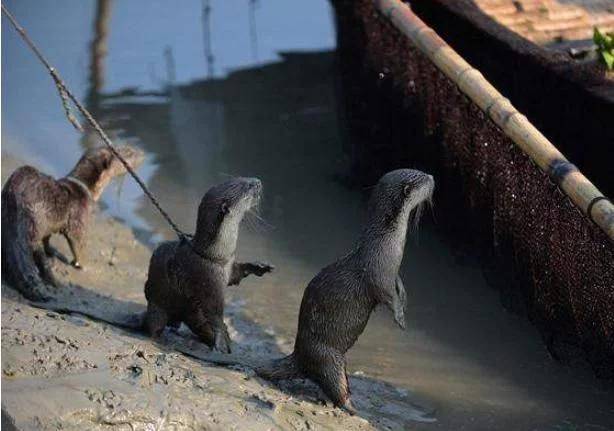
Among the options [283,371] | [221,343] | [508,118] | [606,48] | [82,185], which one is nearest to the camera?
[283,371]

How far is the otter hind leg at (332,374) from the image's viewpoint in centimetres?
588

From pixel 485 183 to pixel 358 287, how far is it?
1829mm

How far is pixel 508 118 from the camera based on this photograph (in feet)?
22.6

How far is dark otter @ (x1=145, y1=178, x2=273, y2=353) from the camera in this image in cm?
612

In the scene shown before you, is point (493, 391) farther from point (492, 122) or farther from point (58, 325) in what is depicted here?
point (58, 325)

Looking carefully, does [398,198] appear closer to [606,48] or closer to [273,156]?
[606,48]

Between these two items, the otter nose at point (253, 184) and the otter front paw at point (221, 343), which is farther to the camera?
the otter front paw at point (221, 343)

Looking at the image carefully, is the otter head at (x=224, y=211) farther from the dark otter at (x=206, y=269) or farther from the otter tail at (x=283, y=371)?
the otter tail at (x=283, y=371)

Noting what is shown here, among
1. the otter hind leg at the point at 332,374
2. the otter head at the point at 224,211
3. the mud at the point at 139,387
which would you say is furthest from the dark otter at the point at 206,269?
the otter hind leg at the point at 332,374

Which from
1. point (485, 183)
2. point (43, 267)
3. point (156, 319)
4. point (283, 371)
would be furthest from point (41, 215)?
point (485, 183)

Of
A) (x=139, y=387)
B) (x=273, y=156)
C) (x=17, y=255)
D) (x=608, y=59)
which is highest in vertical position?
(x=608, y=59)

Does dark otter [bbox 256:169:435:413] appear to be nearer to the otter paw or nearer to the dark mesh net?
the otter paw

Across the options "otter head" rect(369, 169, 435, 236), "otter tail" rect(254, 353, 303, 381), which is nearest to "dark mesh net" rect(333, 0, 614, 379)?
"otter head" rect(369, 169, 435, 236)

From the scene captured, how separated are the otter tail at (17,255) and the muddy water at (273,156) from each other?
125cm
